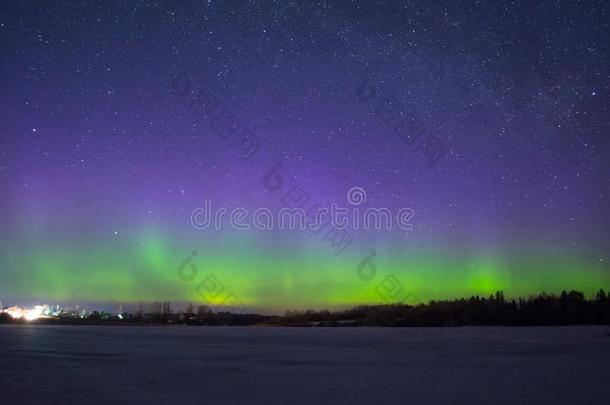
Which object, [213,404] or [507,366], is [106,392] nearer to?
[213,404]

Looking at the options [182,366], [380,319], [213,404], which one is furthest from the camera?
[380,319]

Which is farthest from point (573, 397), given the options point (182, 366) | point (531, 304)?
point (531, 304)

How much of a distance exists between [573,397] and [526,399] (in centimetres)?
125

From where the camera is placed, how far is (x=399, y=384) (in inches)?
612

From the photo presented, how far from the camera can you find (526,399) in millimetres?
13016

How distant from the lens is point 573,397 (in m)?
13.3

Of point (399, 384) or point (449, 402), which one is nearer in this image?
point (449, 402)

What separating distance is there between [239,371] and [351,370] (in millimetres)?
3926

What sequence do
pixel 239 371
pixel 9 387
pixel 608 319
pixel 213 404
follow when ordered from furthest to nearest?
pixel 608 319, pixel 239 371, pixel 9 387, pixel 213 404

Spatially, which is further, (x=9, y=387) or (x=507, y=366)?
(x=507, y=366)

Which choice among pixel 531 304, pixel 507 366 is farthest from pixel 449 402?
pixel 531 304

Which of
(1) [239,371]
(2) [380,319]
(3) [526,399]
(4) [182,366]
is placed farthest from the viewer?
(2) [380,319]

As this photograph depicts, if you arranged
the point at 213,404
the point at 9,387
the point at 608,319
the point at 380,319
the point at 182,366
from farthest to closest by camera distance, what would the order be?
the point at 380,319, the point at 608,319, the point at 182,366, the point at 9,387, the point at 213,404

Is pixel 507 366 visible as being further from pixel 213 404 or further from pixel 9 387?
pixel 9 387
